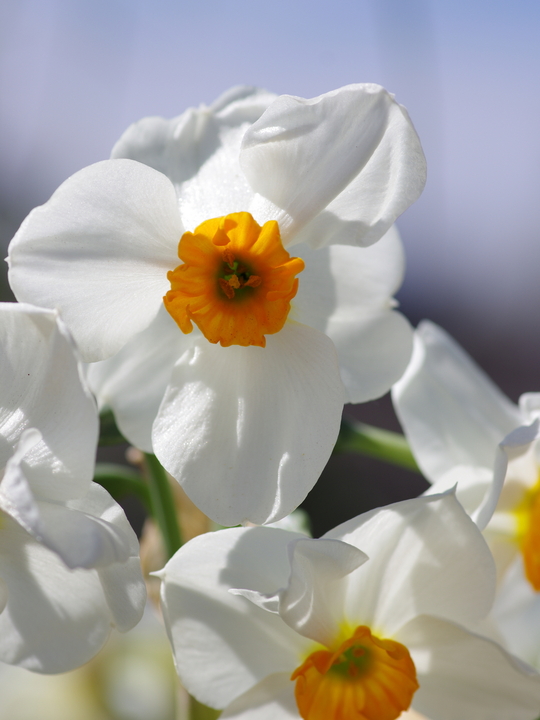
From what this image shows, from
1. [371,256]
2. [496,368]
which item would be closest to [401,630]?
[371,256]

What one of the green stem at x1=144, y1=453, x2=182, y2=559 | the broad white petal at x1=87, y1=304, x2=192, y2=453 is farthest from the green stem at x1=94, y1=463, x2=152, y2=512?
the broad white petal at x1=87, y1=304, x2=192, y2=453

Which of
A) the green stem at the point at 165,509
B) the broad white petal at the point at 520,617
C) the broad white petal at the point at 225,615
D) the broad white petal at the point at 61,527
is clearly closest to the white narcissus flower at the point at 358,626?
the broad white petal at the point at 225,615

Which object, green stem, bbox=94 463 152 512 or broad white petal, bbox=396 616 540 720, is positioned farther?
green stem, bbox=94 463 152 512

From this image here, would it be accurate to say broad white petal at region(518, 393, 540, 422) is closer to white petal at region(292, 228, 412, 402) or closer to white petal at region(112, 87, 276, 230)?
white petal at region(292, 228, 412, 402)

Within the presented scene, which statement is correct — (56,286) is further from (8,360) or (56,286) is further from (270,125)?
(270,125)

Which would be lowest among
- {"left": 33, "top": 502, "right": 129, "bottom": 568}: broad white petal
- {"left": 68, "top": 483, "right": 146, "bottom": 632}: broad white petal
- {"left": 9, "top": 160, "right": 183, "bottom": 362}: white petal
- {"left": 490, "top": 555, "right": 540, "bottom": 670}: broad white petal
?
{"left": 490, "top": 555, "right": 540, "bottom": 670}: broad white petal

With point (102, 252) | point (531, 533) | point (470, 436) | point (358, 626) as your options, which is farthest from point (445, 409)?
point (102, 252)
